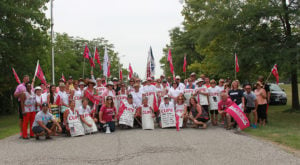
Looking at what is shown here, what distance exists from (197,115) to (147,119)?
1877mm

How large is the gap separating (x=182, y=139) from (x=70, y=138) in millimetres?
3667

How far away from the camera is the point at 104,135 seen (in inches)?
413

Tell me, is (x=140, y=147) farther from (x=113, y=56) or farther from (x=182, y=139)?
(x=113, y=56)

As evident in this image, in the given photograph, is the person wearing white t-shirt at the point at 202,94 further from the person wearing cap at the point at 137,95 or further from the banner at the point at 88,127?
the banner at the point at 88,127

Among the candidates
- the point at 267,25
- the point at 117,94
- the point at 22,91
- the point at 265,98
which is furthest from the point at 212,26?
the point at 22,91

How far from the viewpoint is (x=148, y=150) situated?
778 centimetres

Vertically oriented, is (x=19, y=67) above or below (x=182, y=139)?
above

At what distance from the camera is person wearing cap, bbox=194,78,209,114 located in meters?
12.5

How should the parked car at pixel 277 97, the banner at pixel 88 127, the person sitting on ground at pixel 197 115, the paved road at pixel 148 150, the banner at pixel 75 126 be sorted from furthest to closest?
the parked car at pixel 277 97 < the person sitting on ground at pixel 197 115 < the banner at pixel 88 127 < the banner at pixel 75 126 < the paved road at pixel 148 150

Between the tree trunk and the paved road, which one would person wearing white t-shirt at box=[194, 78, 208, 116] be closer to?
the paved road

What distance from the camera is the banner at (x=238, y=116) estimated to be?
11141 millimetres

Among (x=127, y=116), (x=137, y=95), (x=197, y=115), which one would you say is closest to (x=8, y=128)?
(x=127, y=116)

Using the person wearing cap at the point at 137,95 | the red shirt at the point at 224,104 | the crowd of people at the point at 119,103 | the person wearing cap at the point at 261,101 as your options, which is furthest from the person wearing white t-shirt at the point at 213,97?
the person wearing cap at the point at 137,95

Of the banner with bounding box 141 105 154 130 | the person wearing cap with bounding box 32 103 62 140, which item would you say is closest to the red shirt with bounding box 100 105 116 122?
the banner with bounding box 141 105 154 130
